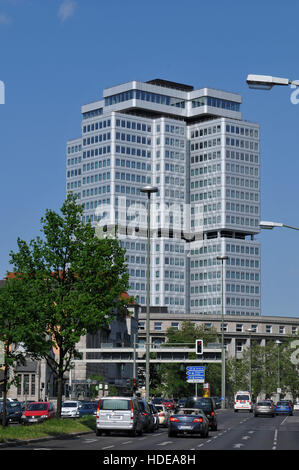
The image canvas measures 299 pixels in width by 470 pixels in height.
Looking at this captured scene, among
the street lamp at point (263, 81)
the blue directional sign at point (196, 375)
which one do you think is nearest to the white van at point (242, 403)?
the blue directional sign at point (196, 375)

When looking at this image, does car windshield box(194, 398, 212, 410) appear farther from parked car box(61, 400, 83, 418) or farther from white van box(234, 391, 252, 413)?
white van box(234, 391, 252, 413)

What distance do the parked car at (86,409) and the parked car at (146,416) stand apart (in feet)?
60.7

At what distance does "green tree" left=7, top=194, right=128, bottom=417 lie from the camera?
51.7 metres

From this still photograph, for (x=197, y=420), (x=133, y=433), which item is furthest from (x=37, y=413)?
(x=197, y=420)

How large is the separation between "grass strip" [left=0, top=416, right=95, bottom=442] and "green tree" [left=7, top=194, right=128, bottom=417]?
3382mm

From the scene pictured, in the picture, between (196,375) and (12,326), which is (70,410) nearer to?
(12,326)

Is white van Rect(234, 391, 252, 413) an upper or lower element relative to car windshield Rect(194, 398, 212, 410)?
lower

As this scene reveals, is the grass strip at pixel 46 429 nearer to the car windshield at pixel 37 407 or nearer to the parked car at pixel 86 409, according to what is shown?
the car windshield at pixel 37 407

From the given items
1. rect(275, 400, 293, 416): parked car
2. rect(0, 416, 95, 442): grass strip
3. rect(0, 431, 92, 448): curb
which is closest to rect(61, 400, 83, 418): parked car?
rect(0, 416, 95, 442): grass strip

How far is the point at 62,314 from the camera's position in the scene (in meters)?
52.0

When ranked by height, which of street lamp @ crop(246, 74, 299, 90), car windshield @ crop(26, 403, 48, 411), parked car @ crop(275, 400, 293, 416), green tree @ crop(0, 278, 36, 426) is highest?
street lamp @ crop(246, 74, 299, 90)

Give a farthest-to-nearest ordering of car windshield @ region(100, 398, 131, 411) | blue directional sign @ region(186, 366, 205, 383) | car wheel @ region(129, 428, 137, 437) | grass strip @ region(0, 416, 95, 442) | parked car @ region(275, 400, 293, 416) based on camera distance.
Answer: blue directional sign @ region(186, 366, 205, 383) < parked car @ region(275, 400, 293, 416) < car wheel @ region(129, 428, 137, 437) < car windshield @ region(100, 398, 131, 411) < grass strip @ region(0, 416, 95, 442)
